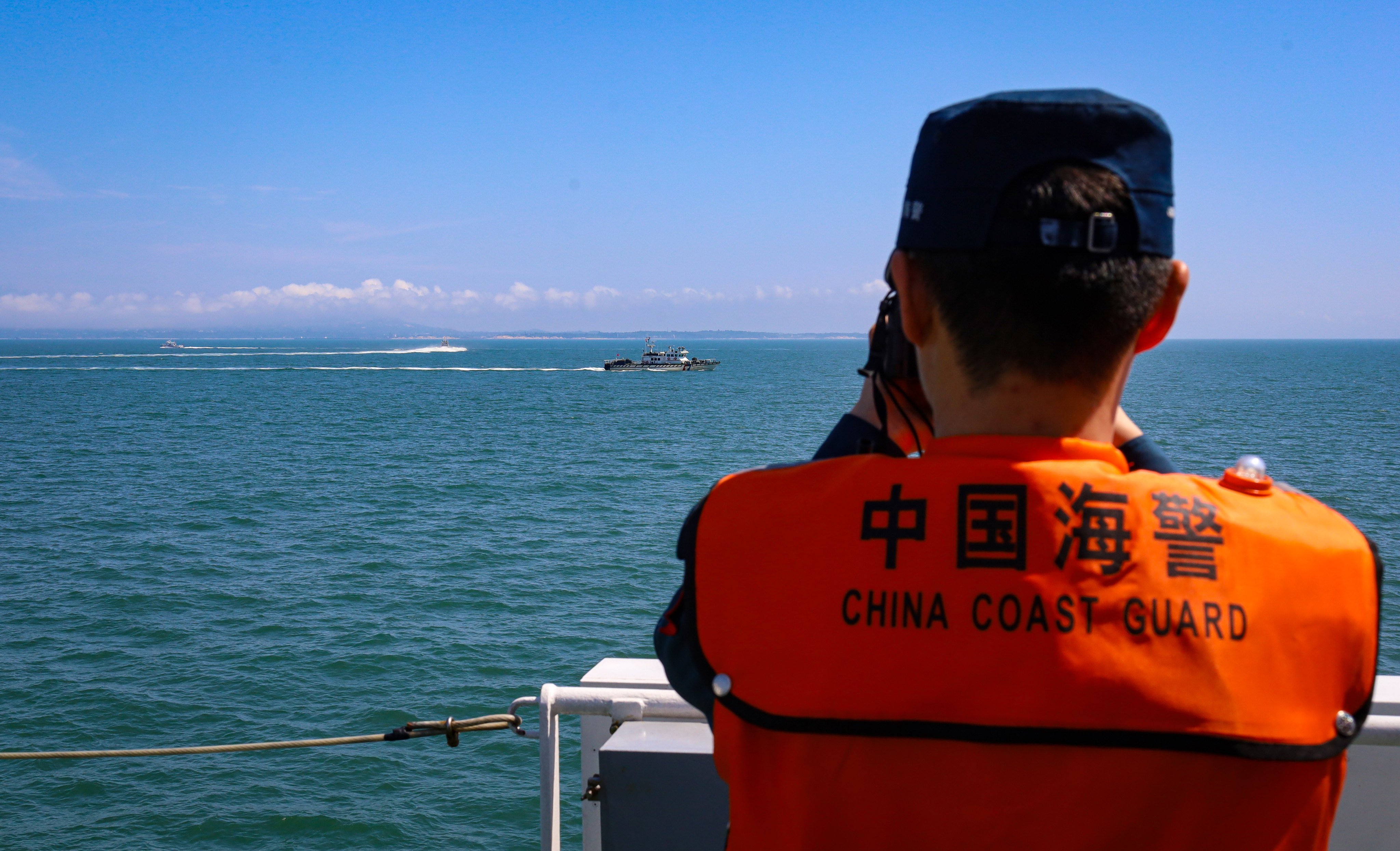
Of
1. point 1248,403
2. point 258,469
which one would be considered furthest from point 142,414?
point 1248,403

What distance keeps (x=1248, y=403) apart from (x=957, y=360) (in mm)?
73383

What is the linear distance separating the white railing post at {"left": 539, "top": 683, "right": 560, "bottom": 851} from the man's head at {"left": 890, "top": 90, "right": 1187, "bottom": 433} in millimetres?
1497

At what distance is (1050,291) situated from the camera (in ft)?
3.45

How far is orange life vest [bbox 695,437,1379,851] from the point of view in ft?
3.20

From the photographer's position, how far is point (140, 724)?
13953mm

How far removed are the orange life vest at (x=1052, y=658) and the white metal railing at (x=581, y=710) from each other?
1.18 meters

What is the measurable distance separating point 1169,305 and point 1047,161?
0.81 ft

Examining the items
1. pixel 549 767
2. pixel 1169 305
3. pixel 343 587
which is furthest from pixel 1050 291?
pixel 343 587

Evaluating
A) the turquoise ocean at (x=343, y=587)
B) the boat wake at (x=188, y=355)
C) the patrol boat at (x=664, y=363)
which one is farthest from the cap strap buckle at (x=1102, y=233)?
the boat wake at (x=188, y=355)

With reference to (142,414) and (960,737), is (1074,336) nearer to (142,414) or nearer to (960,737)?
(960,737)

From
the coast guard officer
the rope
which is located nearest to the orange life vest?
the coast guard officer

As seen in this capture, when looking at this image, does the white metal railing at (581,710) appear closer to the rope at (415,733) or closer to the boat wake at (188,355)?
the rope at (415,733)

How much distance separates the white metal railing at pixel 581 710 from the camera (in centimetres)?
224

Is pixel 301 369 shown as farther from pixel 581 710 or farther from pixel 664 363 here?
pixel 581 710
